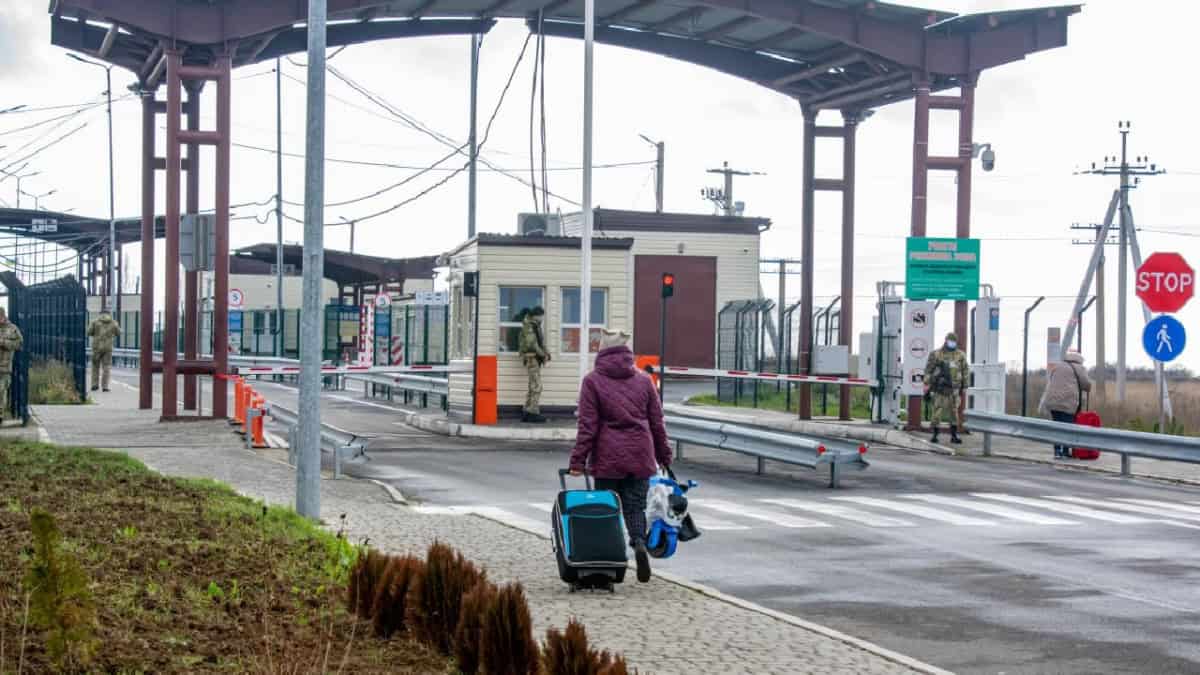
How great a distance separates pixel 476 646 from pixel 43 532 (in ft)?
6.44

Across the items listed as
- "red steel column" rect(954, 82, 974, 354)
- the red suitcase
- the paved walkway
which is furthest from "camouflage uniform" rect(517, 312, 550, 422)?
the red suitcase

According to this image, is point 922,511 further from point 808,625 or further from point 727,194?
point 727,194

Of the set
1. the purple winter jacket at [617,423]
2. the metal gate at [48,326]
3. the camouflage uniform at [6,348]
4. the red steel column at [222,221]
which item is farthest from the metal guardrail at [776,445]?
the camouflage uniform at [6,348]

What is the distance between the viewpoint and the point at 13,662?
6.63m

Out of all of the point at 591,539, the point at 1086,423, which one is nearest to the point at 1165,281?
the point at 1086,423

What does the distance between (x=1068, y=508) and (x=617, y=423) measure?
8338 mm

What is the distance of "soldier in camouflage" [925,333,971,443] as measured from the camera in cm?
2706

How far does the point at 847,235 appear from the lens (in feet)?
106

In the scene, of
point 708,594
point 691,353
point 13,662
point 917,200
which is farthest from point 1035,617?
point 691,353

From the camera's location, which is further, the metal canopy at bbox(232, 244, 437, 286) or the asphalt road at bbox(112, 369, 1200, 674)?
the metal canopy at bbox(232, 244, 437, 286)

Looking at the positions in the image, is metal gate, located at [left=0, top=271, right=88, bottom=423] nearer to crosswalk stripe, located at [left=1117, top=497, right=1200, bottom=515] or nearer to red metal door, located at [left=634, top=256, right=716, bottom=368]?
crosswalk stripe, located at [left=1117, top=497, right=1200, bottom=515]

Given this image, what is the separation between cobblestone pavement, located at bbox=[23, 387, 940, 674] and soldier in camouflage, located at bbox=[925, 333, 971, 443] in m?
11.9

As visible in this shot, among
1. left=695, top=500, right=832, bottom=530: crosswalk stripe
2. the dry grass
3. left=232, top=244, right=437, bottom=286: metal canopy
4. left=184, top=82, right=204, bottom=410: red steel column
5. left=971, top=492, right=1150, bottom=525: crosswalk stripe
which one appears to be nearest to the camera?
left=695, top=500, right=832, bottom=530: crosswalk stripe

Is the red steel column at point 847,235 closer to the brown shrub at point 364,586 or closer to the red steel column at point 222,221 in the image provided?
the red steel column at point 222,221
